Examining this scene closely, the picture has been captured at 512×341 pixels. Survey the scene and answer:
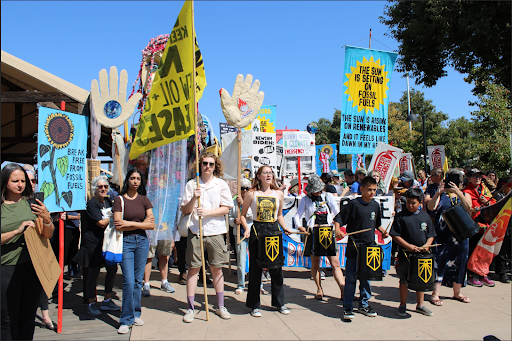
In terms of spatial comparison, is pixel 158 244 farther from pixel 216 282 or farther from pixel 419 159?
pixel 419 159

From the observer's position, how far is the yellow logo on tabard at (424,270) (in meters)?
4.73

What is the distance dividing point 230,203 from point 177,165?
1700 mm

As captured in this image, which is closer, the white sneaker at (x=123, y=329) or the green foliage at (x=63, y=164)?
the white sneaker at (x=123, y=329)

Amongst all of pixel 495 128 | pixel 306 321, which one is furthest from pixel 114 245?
pixel 495 128

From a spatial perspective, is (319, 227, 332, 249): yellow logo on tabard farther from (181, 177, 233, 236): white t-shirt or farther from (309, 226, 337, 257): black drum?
(181, 177, 233, 236): white t-shirt

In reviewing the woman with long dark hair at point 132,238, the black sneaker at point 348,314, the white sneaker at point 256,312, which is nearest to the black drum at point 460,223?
the black sneaker at point 348,314

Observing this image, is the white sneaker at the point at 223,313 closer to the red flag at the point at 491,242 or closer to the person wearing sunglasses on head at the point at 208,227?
the person wearing sunglasses on head at the point at 208,227

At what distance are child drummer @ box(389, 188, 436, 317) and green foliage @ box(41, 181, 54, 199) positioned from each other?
424 cm

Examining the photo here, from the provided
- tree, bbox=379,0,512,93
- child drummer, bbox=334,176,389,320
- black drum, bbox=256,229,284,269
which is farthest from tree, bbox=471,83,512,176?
black drum, bbox=256,229,284,269

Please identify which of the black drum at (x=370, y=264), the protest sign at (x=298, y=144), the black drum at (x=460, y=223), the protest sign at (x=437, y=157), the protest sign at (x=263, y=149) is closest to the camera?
the black drum at (x=370, y=264)

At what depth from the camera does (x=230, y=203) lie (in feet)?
16.2

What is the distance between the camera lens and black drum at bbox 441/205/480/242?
207 inches

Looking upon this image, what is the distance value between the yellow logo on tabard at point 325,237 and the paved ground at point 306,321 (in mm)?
844

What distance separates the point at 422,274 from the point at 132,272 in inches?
139
